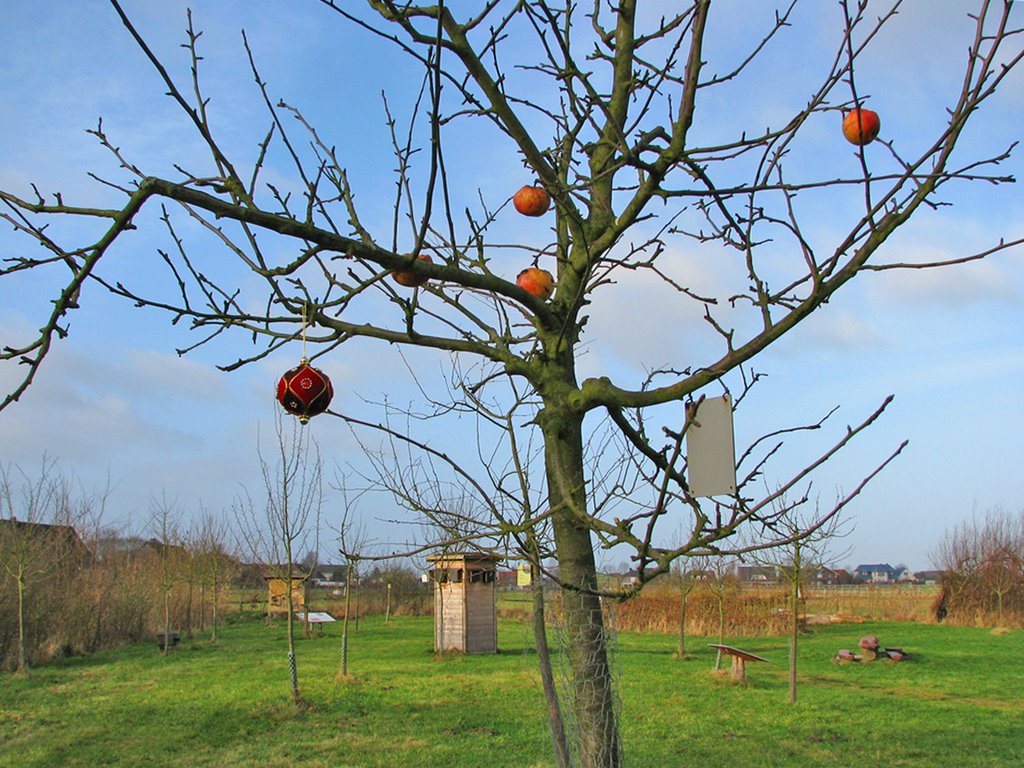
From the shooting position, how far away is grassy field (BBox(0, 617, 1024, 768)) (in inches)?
298

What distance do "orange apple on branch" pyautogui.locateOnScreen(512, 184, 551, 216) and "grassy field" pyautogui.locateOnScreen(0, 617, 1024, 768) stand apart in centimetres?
294

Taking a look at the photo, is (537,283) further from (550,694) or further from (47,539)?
(47,539)

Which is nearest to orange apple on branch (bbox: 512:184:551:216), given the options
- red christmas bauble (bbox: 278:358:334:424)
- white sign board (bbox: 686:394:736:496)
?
red christmas bauble (bbox: 278:358:334:424)

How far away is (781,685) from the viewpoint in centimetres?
1183

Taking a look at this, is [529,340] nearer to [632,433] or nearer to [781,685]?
[632,433]

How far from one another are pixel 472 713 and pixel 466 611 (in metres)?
6.15

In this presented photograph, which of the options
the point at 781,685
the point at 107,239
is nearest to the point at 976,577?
the point at 781,685

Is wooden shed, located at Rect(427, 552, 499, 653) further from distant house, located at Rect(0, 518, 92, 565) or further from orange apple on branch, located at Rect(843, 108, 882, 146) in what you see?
orange apple on branch, located at Rect(843, 108, 882, 146)

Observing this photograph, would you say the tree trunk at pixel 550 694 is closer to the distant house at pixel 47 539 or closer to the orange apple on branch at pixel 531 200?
the orange apple on branch at pixel 531 200

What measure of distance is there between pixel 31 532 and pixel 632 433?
575 inches

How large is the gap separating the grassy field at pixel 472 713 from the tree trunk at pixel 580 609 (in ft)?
7.78

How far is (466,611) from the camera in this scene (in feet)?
51.4

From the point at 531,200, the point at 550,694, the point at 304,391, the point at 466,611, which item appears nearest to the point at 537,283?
the point at 531,200

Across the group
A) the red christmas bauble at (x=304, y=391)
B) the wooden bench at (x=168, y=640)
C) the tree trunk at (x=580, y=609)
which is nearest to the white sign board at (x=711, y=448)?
the tree trunk at (x=580, y=609)
